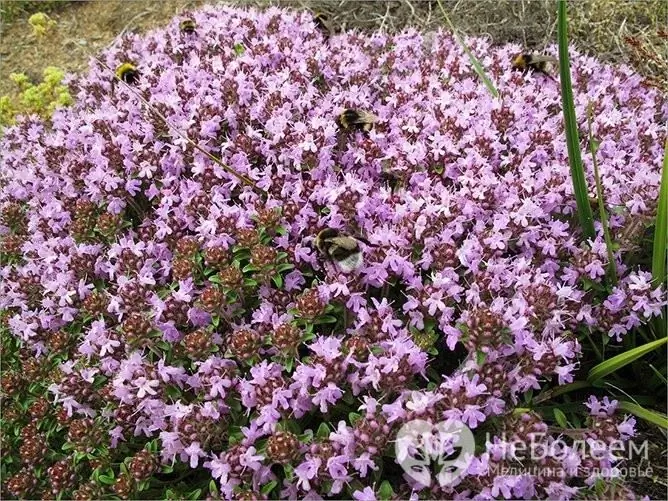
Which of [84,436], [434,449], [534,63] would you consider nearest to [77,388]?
[84,436]

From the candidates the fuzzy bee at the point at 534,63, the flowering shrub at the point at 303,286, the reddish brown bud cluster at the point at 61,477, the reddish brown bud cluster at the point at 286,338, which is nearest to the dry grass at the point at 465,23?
the fuzzy bee at the point at 534,63

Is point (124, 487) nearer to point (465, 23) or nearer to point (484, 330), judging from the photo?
point (484, 330)

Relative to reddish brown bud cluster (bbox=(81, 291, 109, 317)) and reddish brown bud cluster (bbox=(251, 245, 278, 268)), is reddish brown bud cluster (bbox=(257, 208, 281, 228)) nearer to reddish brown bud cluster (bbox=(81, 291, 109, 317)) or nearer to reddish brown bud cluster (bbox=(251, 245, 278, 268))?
reddish brown bud cluster (bbox=(251, 245, 278, 268))

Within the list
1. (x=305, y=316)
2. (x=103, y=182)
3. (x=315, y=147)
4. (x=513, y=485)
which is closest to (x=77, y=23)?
(x=103, y=182)

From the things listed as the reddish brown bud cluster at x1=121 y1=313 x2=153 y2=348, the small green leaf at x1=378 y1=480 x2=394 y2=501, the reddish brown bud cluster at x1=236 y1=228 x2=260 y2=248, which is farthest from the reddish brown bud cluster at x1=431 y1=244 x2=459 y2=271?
the reddish brown bud cluster at x1=121 y1=313 x2=153 y2=348

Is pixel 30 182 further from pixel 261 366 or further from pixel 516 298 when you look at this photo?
pixel 516 298

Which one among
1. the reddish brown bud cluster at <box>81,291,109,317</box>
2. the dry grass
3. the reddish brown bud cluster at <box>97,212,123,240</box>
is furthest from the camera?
the dry grass
